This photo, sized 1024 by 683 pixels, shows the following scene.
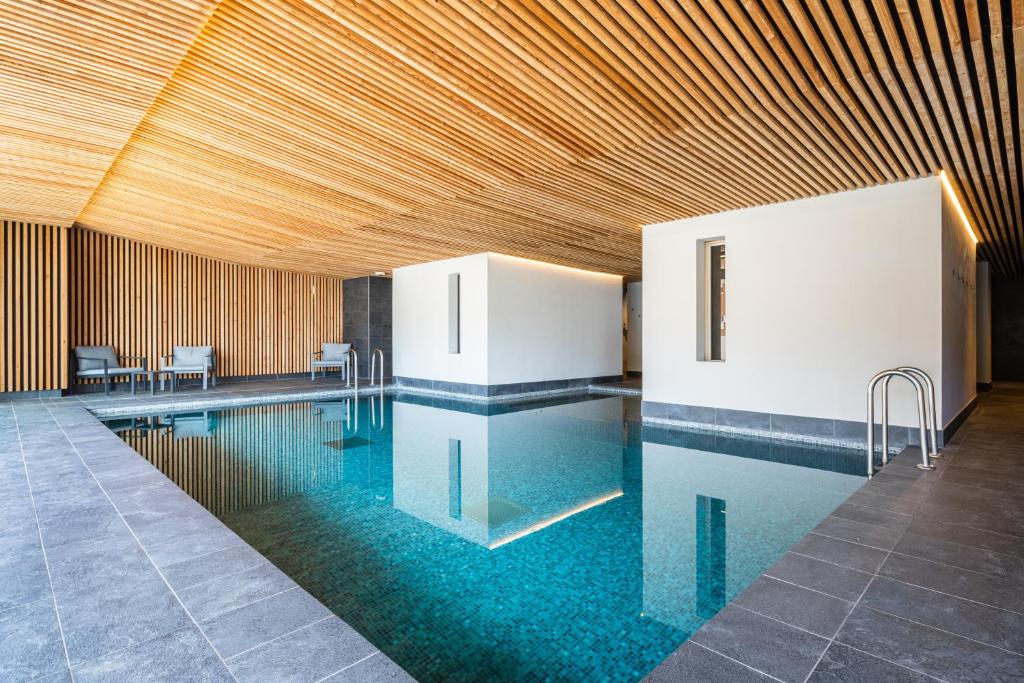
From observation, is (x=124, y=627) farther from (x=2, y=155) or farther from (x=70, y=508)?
(x=2, y=155)

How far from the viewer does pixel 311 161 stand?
16.4 ft

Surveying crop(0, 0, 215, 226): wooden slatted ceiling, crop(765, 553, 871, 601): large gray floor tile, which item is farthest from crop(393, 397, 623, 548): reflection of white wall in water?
crop(0, 0, 215, 226): wooden slatted ceiling

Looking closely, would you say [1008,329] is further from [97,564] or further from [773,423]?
[97,564]

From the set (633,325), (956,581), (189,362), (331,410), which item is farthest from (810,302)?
(189,362)

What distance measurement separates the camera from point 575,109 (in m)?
3.82

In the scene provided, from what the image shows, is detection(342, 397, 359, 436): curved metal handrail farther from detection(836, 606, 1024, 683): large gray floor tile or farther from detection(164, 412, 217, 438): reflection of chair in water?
detection(836, 606, 1024, 683): large gray floor tile

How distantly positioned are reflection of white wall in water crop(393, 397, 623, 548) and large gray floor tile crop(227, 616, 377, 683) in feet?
4.64

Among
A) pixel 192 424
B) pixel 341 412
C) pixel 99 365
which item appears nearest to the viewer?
pixel 192 424

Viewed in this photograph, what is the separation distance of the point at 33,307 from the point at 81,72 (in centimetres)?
717

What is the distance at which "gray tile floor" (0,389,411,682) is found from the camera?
5.31 feet

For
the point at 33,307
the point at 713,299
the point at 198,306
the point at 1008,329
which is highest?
the point at 198,306

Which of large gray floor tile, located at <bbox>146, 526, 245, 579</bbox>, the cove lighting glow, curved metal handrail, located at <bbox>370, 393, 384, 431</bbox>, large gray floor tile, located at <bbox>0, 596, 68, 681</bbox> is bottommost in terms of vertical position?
curved metal handrail, located at <bbox>370, 393, 384, 431</bbox>

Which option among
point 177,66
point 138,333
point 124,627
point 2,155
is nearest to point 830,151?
point 177,66

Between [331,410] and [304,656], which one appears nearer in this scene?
[304,656]
